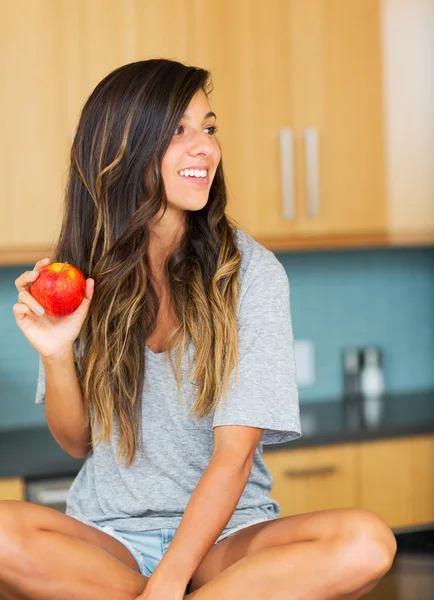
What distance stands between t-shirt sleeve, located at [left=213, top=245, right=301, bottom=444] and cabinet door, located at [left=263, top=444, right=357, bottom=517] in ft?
3.27

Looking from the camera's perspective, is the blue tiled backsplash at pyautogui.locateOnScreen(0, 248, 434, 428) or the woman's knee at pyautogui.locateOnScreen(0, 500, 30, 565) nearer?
the woman's knee at pyautogui.locateOnScreen(0, 500, 30, 565)

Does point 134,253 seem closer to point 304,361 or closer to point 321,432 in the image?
point 321,432

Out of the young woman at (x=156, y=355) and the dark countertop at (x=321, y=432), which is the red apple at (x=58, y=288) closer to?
the young woman at (x=156, y=355)

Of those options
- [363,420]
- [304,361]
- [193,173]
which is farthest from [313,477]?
[193,173]

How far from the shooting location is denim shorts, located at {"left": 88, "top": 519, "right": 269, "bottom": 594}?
1.85 metres

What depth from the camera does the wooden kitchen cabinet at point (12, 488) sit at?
260 centimetres

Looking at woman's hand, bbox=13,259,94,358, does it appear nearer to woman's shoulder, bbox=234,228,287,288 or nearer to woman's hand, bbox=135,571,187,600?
woman's shoulder, bbox=234,228,287,288

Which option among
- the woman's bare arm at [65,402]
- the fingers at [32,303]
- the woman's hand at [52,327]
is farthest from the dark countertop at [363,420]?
the fingers at [32,303]

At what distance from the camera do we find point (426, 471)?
298cm

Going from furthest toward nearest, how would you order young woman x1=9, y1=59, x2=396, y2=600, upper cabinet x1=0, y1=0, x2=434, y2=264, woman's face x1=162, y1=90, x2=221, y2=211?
upper cabinet x1=0, y1=0, x2=434, y2=264 → woman's face x1=162, y1=90, x2=221, y2=211 → young woman x1=9, y1=59, x2=396, y2=600

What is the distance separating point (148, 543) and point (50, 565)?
0.90 feet

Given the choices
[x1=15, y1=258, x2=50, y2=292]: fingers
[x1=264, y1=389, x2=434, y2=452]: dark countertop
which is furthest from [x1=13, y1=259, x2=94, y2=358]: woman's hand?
[x1=264, y1=389, x2=434, y2=452]: dark countertop

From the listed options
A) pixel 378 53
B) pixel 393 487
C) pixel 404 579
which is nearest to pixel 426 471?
pixel 393 487

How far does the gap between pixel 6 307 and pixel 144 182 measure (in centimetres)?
138
